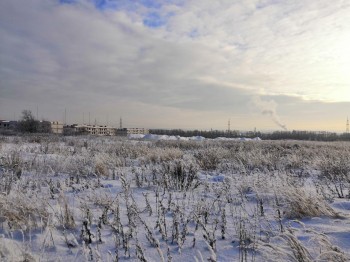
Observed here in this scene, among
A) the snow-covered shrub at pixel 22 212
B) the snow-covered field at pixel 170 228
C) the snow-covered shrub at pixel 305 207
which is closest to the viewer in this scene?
the snow-covered field at pixel 170 228

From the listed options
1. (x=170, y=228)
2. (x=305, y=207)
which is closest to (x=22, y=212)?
(x=170, y=228)

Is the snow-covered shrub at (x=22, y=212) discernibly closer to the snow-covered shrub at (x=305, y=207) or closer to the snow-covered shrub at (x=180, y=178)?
the snow-covered shrub at (x=180, y=178)

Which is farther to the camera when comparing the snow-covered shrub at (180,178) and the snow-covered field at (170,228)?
the snow-covered shrub at (180,178)

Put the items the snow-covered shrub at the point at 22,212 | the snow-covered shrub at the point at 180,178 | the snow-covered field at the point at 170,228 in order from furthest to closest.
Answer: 1. the snow-covered shrub at the point at 180,178
2. the snow-covered shrub at the point at 22,212
3. the snow-covered field at the point at 170,228

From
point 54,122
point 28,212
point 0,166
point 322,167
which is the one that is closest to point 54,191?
point 28,212

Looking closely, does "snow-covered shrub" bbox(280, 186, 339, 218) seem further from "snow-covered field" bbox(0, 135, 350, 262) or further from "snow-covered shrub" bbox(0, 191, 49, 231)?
"snow-covered shrub" bbox(0, 191, 49, 231)

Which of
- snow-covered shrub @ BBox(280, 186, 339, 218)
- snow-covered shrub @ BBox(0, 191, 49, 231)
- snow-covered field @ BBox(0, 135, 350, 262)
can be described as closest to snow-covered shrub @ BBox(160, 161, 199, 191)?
snow-covered field @ BBox(0, 135, 350, 262)

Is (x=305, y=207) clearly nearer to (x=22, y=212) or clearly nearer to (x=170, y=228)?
(x=170, y=228)

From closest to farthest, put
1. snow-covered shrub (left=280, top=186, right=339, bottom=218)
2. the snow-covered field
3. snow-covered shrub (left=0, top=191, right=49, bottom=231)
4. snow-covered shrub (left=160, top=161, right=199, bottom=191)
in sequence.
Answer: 1. the snow-covered field
2. snow-covered shrub (left=0, top=191, right=49, bottom=231)
3. snow-covered shrub (left=280, top=186, right=339, bottom=218)
4. snow-covered shrub (left=160, top=161, right=199, bottom=191)

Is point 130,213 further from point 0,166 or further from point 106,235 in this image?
point 0,166

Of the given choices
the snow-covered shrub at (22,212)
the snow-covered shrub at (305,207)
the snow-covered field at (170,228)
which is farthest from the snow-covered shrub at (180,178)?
the snow-covered shrub at (22,212)

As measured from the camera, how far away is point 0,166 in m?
8.65

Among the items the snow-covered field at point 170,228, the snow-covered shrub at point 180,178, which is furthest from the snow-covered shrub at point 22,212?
the snow-covered shrub at point 180,178

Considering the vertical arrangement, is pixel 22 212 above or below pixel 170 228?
above
